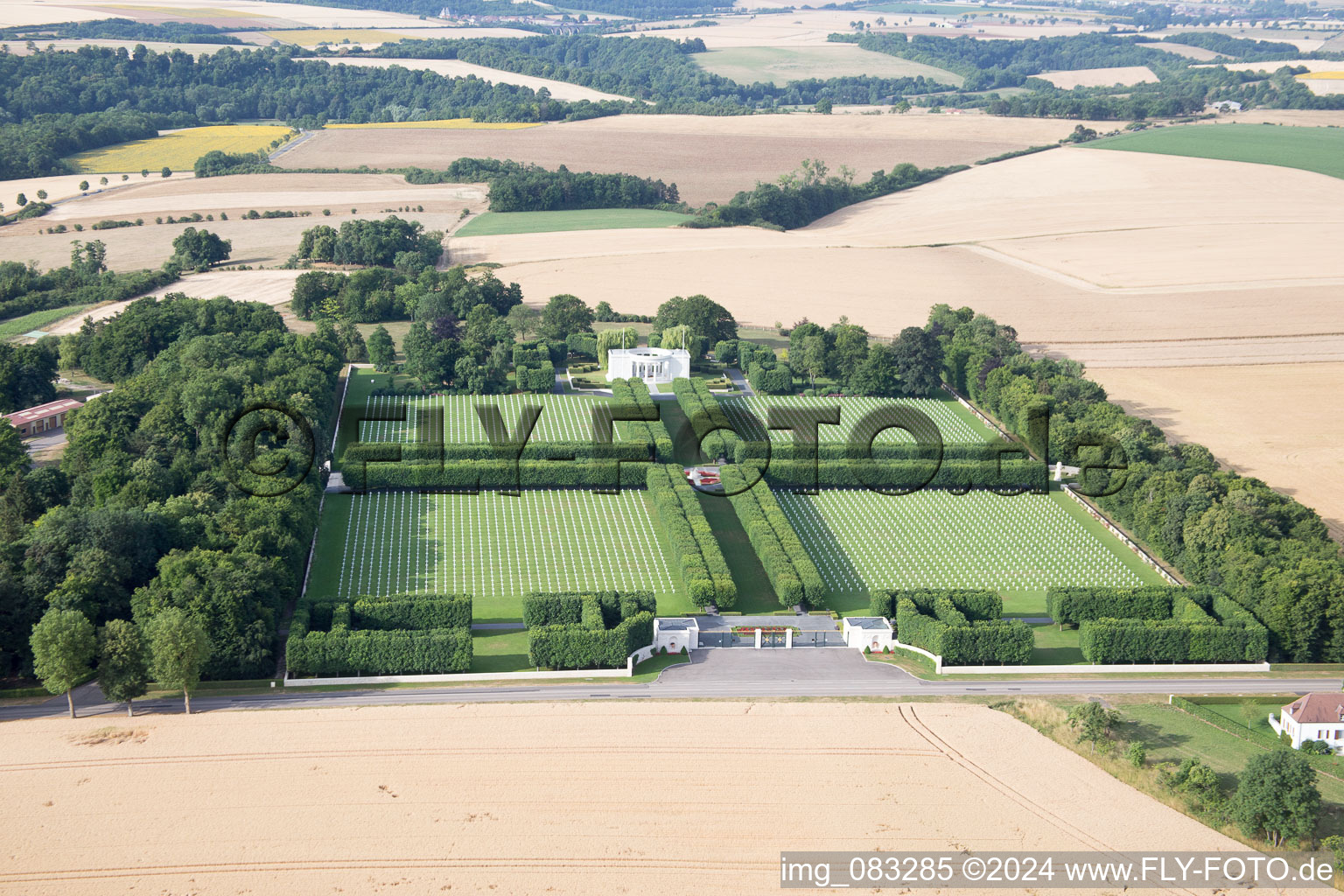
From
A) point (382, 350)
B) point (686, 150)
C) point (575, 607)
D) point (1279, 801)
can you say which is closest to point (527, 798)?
point (575, 607)

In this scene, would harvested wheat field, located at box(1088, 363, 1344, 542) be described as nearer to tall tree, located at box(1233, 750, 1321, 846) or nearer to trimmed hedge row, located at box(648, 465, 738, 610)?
tall tree, located at box(1233, 750, 1321, 846)

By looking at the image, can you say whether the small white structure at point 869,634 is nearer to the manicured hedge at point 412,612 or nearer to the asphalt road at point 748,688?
the asphalt road at point 748,688

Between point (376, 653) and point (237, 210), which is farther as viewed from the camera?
point (237, 210)

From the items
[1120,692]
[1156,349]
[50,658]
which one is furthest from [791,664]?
[1156,349]

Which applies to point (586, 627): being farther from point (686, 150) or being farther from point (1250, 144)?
point (1250, 144)

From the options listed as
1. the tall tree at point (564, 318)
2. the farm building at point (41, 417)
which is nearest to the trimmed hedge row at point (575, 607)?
the farm building at point (41, 417)

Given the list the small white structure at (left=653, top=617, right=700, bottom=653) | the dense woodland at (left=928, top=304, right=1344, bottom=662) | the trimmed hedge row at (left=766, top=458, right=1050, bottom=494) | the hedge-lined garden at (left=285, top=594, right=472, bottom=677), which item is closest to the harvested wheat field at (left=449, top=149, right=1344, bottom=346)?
the dense woodland at (left=928, top=304, right=1344, bottom=662)
